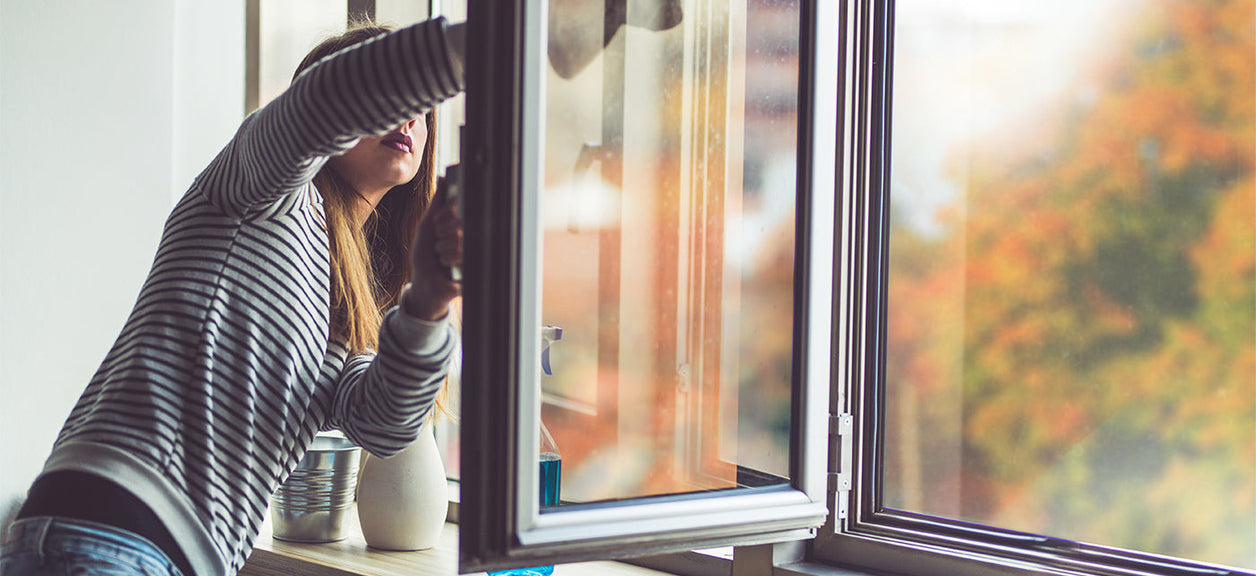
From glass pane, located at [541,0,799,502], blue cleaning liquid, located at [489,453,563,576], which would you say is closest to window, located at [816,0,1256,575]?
glass pane, located at [541,0,799,502]

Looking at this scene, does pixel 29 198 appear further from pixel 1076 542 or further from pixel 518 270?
pixel 1076 542

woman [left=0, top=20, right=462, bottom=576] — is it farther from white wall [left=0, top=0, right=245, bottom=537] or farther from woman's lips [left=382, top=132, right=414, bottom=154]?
white wall [left=0, top=0, right=245, bottom=537]

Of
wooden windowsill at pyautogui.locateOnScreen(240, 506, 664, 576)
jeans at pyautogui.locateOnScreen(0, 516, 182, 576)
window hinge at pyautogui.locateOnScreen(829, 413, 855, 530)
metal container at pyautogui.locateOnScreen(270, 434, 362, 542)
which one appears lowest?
wooden windowsill at pyautogui.locateOnScreen(240, 506, 664, 576)

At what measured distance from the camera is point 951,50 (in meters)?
1.08

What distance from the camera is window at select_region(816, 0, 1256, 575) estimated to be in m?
0.93

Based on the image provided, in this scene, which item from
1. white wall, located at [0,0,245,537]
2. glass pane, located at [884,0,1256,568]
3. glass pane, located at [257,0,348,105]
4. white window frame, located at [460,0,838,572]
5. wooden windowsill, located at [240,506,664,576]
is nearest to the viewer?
white window frame, located at [460,0,838,572]

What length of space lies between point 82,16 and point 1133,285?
4.54 ft

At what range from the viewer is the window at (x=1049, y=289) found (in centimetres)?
93

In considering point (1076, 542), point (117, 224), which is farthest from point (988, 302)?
point (117, 224)

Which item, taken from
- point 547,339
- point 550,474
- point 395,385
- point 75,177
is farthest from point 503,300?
point 75,177

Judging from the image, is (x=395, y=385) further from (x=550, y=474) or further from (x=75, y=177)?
(x=75, y=177)

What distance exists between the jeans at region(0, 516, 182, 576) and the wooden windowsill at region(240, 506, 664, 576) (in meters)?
0.44

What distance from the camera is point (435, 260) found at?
2.61ft

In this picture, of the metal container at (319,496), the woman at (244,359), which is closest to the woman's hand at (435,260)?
the woman at (244,359)
